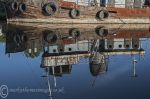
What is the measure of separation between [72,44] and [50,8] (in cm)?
950

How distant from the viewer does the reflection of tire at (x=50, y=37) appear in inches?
1446

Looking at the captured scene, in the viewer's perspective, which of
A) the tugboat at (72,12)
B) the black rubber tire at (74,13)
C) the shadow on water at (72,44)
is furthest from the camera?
the black rubber tire at (74,13)

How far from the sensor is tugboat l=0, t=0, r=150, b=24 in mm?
44812

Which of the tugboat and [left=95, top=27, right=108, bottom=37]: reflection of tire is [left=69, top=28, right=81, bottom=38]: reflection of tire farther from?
the tugboat

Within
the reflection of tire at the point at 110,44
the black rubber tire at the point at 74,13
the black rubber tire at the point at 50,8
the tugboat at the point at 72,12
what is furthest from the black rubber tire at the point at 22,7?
the reflection of tire at the point at 110,44

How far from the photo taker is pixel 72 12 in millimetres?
46250

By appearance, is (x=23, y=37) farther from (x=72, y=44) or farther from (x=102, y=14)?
(x=102, y=14)

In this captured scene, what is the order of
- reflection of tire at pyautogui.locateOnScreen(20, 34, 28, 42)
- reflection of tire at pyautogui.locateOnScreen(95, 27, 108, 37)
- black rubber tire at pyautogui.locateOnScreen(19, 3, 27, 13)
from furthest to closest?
1. black rubber tire at pyautogui.locateOnScreen(19, 3, 27, 13)
2. reflection of tire at pyautogui.locateOnScreen(95, 27, 108, 37)
3. reflection of tire at pyautogui.locateOnScreen(20, 34, 28, 42)

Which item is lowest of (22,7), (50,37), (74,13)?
(50,37)

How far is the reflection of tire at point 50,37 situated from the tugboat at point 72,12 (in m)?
4.47

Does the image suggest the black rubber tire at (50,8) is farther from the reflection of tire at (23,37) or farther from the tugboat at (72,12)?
the reflection of tire at (23,37)

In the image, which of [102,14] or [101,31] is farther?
[102,14]

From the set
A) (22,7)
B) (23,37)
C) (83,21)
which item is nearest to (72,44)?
(23,37)

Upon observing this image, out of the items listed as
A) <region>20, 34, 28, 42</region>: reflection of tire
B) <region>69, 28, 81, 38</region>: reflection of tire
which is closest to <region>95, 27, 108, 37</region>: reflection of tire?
<region>69, 28, 81, 38</region>: reflection of tire
